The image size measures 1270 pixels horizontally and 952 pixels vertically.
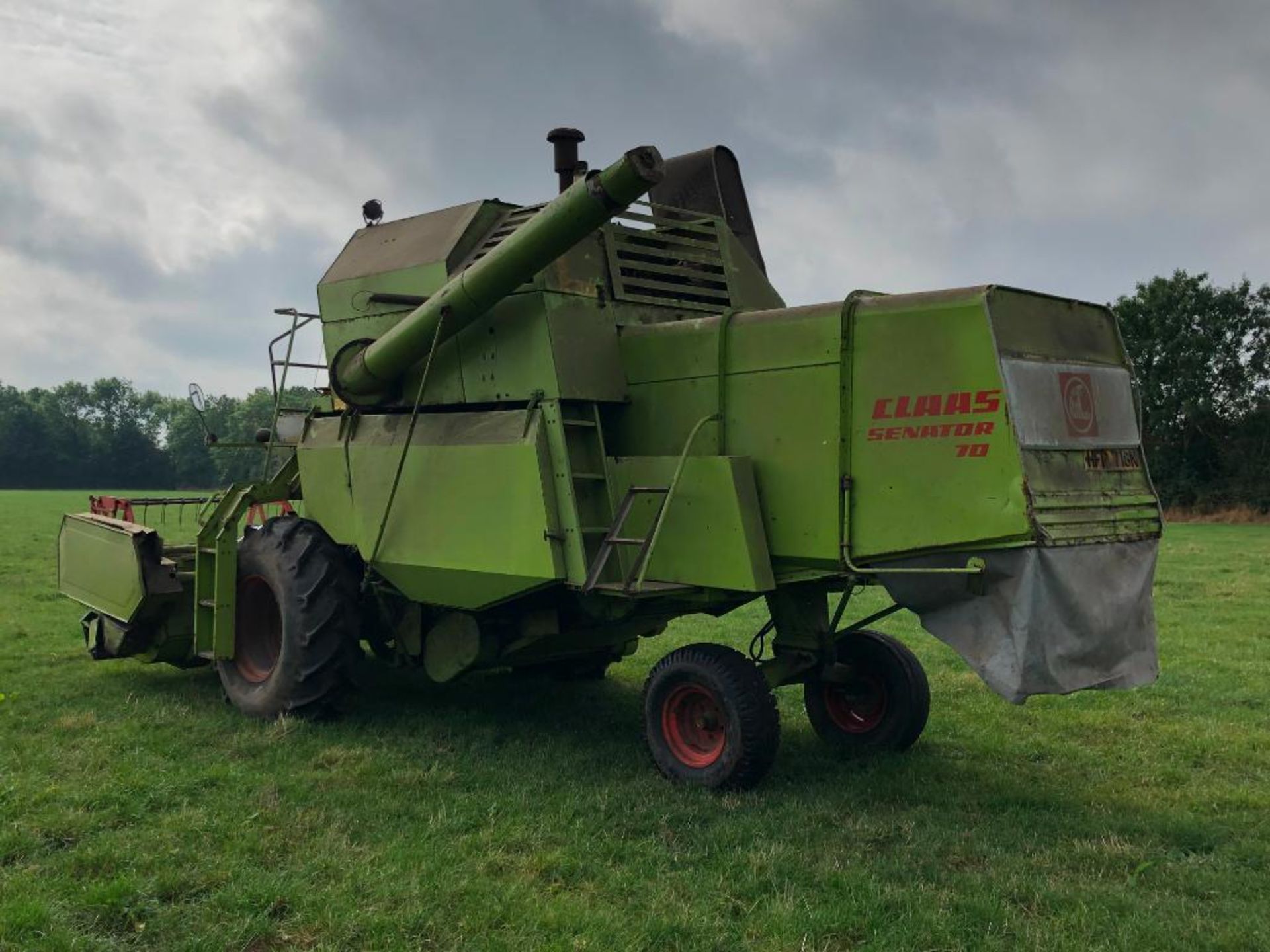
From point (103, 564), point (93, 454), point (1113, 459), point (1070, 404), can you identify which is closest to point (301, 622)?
point (103, 564)

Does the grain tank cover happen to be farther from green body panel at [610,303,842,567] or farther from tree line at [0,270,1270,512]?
tree line at [0,270,1270,512]

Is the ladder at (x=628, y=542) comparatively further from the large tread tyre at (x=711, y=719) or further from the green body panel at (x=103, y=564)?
the green body panel at (x=103, y=564)

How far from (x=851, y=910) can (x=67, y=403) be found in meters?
107

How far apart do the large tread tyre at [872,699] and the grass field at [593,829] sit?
0.58ft

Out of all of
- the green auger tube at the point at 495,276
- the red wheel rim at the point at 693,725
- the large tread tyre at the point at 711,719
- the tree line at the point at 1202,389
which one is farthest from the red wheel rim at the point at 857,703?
the tree line at the point at 1202,389

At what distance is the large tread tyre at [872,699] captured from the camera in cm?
664

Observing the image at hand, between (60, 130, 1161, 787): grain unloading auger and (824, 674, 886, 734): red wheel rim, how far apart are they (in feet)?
0.07

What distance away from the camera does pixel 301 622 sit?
7020 millimetres

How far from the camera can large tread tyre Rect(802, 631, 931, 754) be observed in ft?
21.8

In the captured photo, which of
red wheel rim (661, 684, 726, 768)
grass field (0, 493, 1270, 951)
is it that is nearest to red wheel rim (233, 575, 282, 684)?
grass field (0, 493, 1270, 951)

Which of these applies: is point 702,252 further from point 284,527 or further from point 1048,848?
point 1048,848

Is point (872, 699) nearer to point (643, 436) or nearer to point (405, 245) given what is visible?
point (643, 436)

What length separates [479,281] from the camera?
625 cm

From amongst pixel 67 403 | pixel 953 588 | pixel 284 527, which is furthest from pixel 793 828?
pixel 67 403
